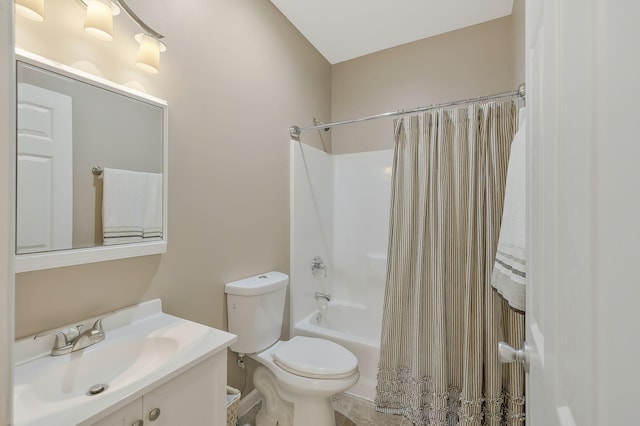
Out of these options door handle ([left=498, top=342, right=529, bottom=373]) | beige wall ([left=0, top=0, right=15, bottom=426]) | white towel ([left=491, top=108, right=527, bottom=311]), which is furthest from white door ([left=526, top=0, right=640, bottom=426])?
beige wall ([left=0, top=0, right=15, bottom=426])

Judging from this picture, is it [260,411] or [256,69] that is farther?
[256,69]

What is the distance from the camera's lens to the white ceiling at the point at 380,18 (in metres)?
1.94

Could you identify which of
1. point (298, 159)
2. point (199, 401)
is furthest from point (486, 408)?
point (298, 159)

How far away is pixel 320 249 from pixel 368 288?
581 mm

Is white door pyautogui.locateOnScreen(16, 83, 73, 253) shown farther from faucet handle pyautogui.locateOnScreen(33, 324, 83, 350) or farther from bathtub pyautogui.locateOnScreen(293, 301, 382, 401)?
bathtub pyautogui.locateOnScreen(293, 301, 382, 401)

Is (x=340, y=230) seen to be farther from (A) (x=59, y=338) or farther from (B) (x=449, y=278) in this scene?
(A) (x=59, y=338)

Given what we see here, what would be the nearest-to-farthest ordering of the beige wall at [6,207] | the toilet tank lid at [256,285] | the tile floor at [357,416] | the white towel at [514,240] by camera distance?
1. the beige wall at [6,207]
2. the white towel at [514,240]
3. the toilet tank lid at [256,285]
4. the tile floor at [357,416]

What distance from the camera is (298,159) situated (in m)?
2.22

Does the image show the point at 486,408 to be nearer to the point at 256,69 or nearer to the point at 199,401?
the point at 199,401

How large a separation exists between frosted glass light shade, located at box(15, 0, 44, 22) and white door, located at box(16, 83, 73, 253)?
0.68 ft

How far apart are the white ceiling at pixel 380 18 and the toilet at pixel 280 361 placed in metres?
1.93

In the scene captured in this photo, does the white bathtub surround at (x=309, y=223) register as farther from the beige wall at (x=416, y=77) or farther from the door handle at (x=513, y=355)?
the door handle at (x=513, y=355)

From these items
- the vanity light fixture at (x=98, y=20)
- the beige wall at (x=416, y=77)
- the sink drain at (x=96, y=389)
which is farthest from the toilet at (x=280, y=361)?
the beige wall at (x=416, y=77)

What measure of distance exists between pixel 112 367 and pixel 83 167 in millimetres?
731
